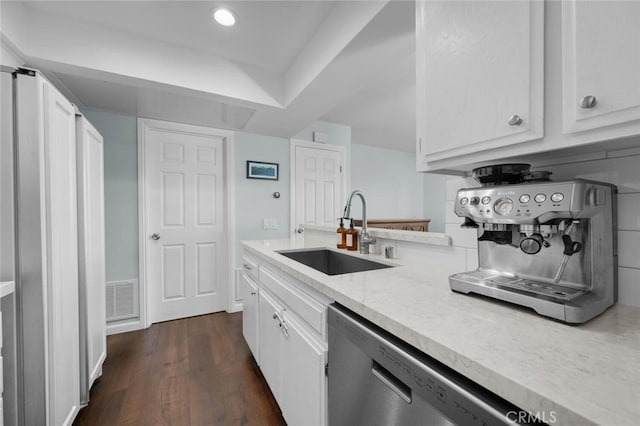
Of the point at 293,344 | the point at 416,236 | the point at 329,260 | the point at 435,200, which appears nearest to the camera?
the point at 293,344

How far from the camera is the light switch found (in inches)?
122

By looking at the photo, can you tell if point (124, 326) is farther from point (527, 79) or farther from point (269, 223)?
point (527, 79)

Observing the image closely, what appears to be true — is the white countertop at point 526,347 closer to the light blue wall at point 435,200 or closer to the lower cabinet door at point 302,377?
the lower cabinet door at point 302,377

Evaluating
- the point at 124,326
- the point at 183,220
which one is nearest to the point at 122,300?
the point at 124,326

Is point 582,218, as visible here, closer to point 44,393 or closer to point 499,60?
point 499,60

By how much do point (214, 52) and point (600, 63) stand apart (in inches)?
87.2

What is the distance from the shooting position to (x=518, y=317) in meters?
0.64

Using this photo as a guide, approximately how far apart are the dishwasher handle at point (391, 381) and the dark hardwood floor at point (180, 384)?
1.06m

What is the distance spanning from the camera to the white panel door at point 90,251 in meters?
1.37

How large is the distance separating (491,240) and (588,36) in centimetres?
54

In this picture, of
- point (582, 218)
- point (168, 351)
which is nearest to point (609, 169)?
point (582, 218)

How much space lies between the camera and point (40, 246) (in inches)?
39.9

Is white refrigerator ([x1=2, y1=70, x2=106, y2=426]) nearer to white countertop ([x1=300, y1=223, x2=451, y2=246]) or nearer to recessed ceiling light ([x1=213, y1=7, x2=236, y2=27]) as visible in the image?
recessed ceiling light ([x1=213, y1=7, x2=236, y2=27])

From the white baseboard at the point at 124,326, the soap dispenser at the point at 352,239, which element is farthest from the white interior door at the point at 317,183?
the white baseboard at the point at 124,326
